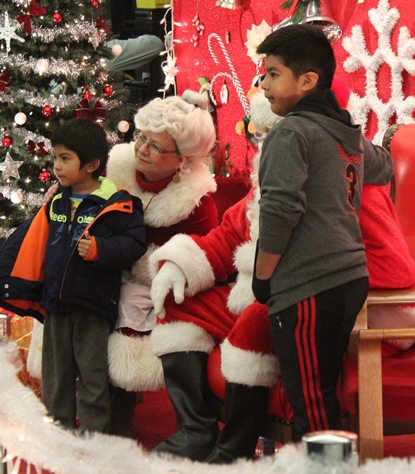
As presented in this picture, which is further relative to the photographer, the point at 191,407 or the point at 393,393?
the point at 191,407

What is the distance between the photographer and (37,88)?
5.14 m

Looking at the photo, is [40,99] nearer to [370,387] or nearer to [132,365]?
[132,365]

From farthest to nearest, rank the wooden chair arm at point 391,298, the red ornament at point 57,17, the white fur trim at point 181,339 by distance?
the red ornament at point 57,17, the white fur trim at point 181,339, the wooden chair arm at point 391,298

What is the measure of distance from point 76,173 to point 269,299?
100 cm

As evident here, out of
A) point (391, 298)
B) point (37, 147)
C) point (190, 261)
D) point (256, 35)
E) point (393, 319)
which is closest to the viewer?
point (391, 298)

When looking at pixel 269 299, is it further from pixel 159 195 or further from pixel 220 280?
pixel 159 195

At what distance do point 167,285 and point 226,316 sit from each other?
23 centimetres

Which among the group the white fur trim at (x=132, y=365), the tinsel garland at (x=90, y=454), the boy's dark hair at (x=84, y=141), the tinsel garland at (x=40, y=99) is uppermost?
the tinsel garland at (x=40, y=99)

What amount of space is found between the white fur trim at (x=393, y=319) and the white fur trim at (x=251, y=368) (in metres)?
0.37

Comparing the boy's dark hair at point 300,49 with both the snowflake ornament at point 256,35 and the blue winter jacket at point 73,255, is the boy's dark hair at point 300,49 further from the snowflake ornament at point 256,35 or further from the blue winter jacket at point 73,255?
the snowflake ornament at point 256,35

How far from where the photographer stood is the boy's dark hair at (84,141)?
Result: 2.75 metres

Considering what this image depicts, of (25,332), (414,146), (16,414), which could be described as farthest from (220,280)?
(25,332)

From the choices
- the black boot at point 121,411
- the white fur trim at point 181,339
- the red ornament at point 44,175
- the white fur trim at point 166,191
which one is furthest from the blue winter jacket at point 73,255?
the red ornament at point 44,175

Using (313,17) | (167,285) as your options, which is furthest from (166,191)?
(313,17)
